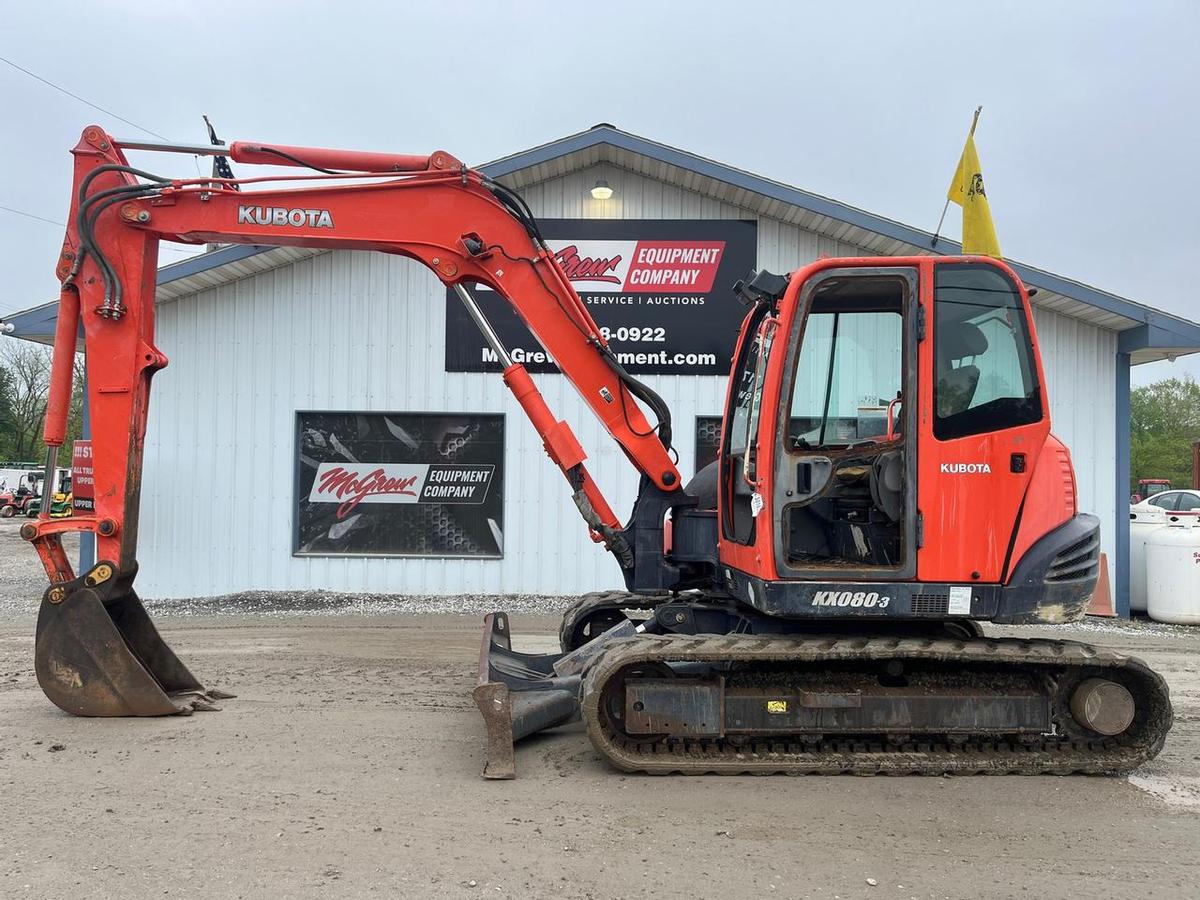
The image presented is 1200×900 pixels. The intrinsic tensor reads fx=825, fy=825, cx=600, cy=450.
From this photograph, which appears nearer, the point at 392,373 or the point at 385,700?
the point at 385,700

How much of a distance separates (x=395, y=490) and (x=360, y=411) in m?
1.18

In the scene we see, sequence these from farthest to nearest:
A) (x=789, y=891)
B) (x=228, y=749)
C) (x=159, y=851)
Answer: (x=228, y=749), (x=159, y=851), (x=789, y=891)

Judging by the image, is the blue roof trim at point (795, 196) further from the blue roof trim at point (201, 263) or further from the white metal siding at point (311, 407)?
the blue roof trim at point (201, 263)

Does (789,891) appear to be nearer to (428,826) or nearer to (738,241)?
(428,826)

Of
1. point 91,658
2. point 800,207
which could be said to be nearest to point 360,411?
point 91,658

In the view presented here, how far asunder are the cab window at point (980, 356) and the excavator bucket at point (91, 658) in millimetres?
5241

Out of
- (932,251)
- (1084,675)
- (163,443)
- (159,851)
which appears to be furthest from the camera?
(163,443)

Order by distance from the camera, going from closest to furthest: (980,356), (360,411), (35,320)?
1. (980,356)
2. (35,320)
3. (360,411)

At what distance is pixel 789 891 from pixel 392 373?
9.21 metres

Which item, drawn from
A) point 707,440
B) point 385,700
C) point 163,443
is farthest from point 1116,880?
point 163,443

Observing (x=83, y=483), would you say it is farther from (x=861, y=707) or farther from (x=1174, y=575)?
(x=1174, y=575)

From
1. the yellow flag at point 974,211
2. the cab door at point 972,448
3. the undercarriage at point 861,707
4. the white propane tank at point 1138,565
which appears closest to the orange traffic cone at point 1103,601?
the white propane tank at point 1138,565

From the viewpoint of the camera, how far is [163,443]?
11258 millimetres

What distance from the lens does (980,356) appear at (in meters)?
4.59
